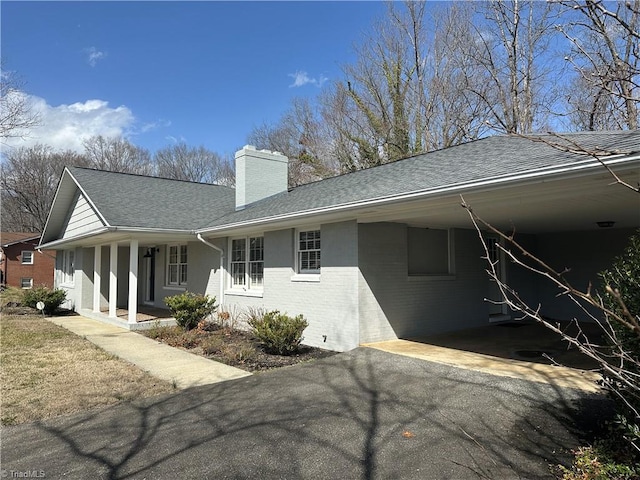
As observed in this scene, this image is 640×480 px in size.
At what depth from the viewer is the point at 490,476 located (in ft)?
11.4

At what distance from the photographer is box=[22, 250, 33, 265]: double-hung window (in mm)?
33688

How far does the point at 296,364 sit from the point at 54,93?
11811 mm

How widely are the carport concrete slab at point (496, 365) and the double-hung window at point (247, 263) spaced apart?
4602mm

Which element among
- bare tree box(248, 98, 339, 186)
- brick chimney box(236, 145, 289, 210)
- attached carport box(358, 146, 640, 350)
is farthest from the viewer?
bare tree box(248, 98, 339, 186)

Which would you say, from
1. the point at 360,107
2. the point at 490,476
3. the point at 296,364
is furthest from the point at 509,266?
the point at 360,107

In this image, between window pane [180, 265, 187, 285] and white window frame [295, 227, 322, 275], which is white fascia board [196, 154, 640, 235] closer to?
white window frame [295, 227, 322, 275]

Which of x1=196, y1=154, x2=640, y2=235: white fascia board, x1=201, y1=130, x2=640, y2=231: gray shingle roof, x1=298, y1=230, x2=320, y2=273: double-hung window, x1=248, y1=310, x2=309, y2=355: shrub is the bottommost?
x1=248, y1=310, x2=309, y2=355: shrub

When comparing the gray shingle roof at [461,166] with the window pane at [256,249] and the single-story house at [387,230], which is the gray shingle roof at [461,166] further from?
the window pane at [256,249]

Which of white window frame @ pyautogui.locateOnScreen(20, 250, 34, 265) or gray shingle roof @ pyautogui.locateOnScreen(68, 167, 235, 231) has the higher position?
gray shingle roof @ pyautogui.locateOnScreen(68, 167, 235, 231)

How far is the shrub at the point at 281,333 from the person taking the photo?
8328mm

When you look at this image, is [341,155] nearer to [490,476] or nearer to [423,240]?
[423,240]

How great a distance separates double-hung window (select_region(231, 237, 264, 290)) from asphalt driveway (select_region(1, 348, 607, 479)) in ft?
18.6

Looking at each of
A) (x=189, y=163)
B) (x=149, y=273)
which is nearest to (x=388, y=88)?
(x=149, y=273)

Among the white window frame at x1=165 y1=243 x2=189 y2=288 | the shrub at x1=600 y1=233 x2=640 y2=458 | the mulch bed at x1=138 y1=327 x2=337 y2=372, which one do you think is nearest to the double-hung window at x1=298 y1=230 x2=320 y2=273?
the mulch bed at x1=138 y1=327 x2=337 y2=372
